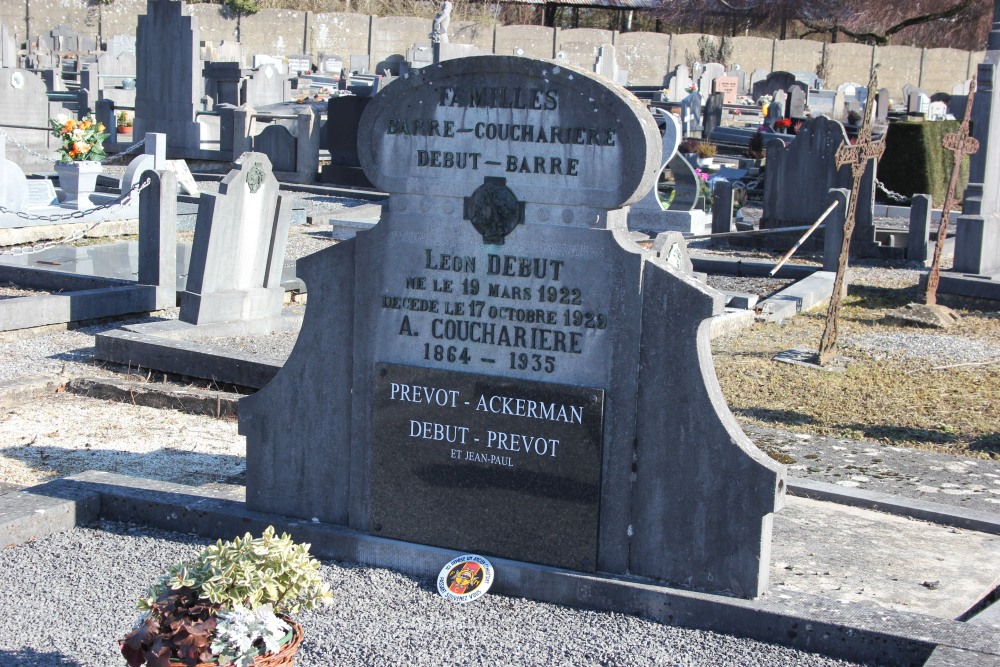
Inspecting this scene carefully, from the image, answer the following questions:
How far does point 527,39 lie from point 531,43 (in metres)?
0.30

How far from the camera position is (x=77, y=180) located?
51.3 feet

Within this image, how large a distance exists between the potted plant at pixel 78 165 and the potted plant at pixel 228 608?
42.7 feet

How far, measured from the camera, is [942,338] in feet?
34.5

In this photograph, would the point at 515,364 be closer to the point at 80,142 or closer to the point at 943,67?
the point at 80,142

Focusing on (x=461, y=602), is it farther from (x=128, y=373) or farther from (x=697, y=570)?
(x=128, y=373)

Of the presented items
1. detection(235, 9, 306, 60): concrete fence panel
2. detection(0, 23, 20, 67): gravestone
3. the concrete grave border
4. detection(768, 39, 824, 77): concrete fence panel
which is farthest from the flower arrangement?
detection(768, 39, 824, 77): concrete fence panel

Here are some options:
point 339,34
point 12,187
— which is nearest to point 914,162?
point 12,187

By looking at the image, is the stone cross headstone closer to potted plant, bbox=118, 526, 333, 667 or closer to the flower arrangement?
potted plant, bbox=118, 526, 333, 667

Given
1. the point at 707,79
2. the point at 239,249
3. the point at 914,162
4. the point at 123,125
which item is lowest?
the point at 239,249

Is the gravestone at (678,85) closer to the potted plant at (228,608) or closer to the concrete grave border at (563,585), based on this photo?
the concrete grave border at (563,585)

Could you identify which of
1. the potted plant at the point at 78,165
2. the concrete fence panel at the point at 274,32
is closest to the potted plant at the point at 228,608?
the potted plant at the point at 78,165

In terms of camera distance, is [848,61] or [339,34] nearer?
[339,34]

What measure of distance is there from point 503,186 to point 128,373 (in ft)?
15.3

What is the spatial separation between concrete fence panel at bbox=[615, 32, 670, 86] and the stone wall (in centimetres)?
5
